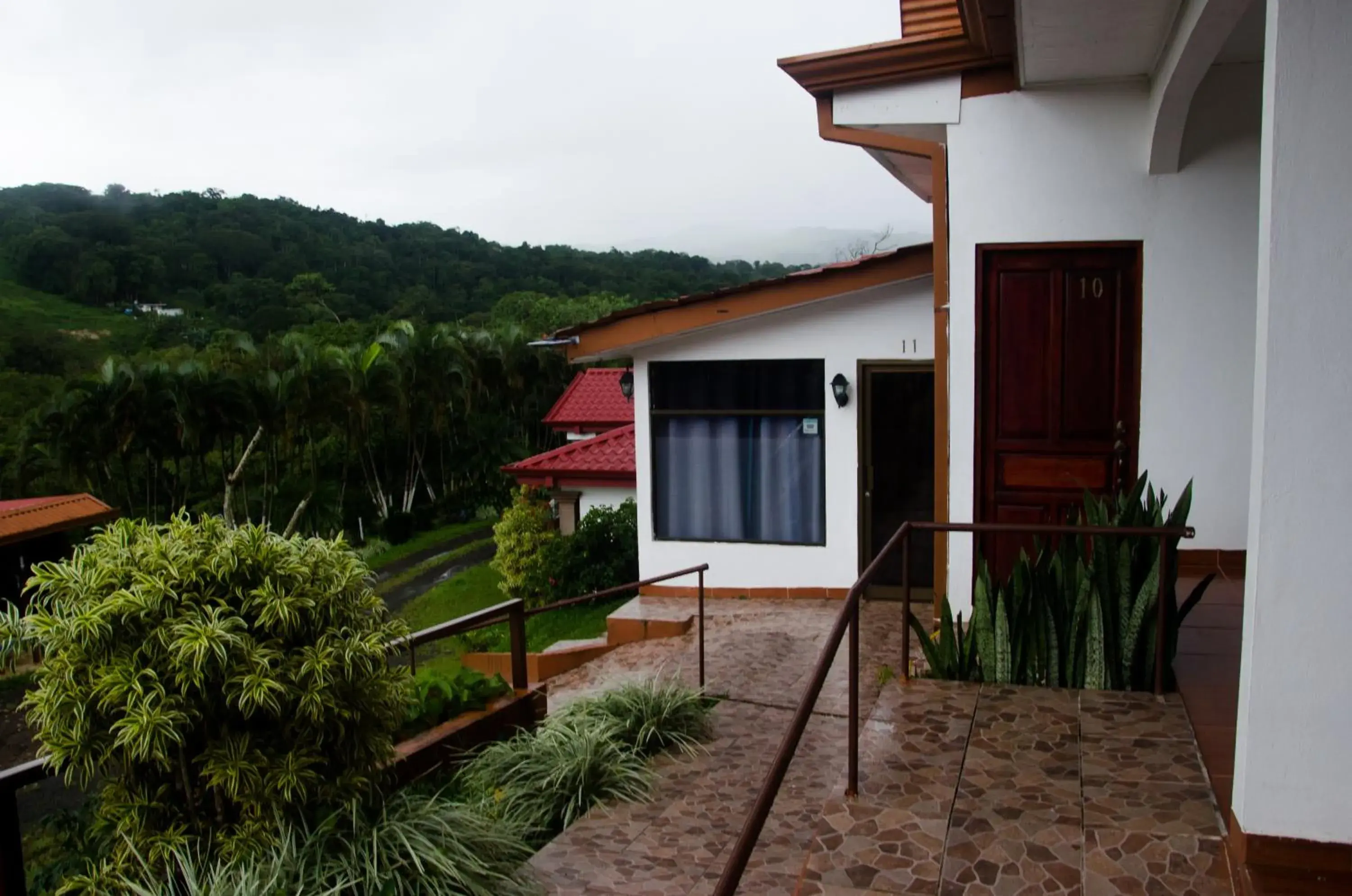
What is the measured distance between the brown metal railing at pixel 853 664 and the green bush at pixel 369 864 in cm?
113

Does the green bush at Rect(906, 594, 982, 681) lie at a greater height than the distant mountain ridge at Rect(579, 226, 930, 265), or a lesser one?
lesser

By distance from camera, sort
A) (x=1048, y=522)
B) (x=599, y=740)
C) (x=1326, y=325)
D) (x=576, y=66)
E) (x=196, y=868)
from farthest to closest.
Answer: (x=576, y=66), (x=1048, y=522), (x=599, y=740), (x=196, y=868), (x=1326, y=325)

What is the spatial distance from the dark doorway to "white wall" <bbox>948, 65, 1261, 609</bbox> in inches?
150

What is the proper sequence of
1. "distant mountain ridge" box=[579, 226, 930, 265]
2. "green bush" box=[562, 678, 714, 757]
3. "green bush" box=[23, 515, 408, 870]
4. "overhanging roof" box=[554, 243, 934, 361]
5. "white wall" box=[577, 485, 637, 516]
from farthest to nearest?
"distant mountain ridge" box=[579, 226, 930, 265] → "white wall" box=[577, 485, 637, 516] → "overhanging roof" box=[554, 243, 934, 361] → "green bush" box=[562, 678, 714, 757] → "green bush" box=[23, 515, 408, 870]

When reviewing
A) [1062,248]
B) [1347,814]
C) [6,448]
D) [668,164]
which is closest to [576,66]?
[668,164]

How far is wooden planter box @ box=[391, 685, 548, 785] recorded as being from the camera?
17.4 ft

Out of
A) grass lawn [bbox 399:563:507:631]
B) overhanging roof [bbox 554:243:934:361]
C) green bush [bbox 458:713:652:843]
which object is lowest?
A: grass lawn [bbox 399:563:507:631]

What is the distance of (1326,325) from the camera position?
2783mm

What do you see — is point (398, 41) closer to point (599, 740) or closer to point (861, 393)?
point (861, 393)

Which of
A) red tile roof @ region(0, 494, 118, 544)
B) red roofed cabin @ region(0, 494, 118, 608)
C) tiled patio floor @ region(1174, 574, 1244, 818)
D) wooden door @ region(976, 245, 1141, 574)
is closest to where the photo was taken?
tiled patio floor @ region(1174, 574, 1244, 818)

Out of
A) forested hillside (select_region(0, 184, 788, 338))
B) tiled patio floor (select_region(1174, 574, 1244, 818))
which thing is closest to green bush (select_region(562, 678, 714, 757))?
tiled patio floor (select_region(1174, 574, 1244, 818))

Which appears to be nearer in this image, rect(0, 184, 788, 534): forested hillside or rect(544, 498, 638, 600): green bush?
rect(544, 498, 638, 600): green bush

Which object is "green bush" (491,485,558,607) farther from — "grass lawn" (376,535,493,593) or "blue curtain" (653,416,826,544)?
"grass lawn" (376,535,493,593)

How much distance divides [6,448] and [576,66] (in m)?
48.1
